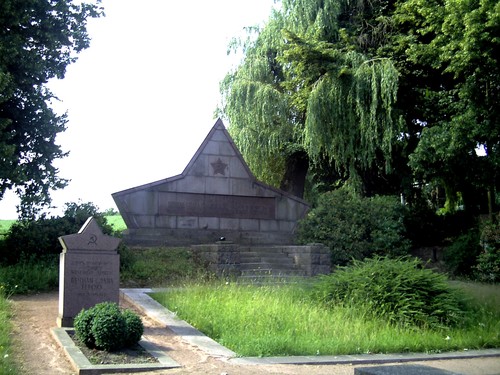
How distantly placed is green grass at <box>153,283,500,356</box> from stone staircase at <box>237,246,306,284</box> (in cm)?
369

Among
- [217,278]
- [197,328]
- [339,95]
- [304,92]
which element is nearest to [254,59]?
[304,92]

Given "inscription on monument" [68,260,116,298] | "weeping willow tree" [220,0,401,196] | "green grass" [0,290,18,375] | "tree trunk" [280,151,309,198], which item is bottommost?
"green grass" [0,290,18,375]

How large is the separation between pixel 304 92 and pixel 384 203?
509 centimetres

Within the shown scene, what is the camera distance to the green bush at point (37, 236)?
1494 cm

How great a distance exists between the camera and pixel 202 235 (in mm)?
19750

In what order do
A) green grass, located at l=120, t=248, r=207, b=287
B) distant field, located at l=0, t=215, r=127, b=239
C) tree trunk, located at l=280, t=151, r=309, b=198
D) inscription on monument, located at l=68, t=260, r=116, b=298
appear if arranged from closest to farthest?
inscription on monument, located at l=68, t=260, r=116, b=298, green grass, located at l=120, t=248, r=207, b=287, distant field, located at l=0, t=215, r=127, b=239, tree trunk, located at l=280, t=151, r=309, b=198

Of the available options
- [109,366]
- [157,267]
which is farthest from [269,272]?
[109,366]

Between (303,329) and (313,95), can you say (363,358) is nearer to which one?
(303,329)

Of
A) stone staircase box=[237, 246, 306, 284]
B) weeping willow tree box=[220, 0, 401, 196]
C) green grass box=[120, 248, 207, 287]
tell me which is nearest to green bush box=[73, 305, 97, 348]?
green grass box=[120, 248, 207, 287]

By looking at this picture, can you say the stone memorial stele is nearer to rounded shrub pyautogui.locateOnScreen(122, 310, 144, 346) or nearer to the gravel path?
the gravel path

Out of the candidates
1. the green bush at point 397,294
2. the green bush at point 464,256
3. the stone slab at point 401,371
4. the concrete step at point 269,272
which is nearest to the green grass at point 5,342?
the stone slab at point 401,371

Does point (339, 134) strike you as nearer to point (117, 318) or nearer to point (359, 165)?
point (359, 165)

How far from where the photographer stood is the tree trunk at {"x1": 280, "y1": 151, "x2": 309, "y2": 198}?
84.9 feet

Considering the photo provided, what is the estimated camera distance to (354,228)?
61.4ft
